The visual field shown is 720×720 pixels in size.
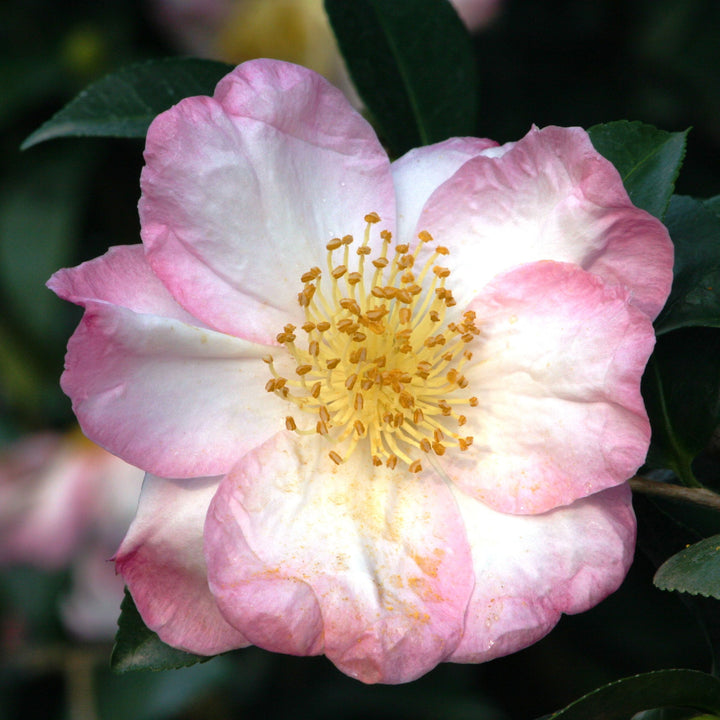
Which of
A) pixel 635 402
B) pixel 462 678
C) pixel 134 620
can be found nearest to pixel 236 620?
pixel 134 620

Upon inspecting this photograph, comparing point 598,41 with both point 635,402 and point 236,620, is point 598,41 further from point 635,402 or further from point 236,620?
point 236,620

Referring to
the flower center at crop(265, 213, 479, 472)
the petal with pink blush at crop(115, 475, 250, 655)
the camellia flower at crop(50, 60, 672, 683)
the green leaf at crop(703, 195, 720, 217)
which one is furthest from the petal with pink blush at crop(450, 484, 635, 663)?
the green leaf at crop(703, 195, 720, 217)

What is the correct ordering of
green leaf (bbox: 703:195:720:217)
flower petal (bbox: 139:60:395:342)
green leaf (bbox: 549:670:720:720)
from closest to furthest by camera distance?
1. green leaf (bbox: 549:670:720:720)
2. flower petal (bbox: 139:60:395:342)
3. green leaf (bbox: 703:195:720:217)

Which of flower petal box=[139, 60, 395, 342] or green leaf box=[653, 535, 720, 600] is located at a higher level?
flower petal box=[139, 60, 395, 342]

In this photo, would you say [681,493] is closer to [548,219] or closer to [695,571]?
[695,571]

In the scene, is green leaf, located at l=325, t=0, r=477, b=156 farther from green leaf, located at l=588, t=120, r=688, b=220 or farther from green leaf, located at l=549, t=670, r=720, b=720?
green leaf, located at l=549, t=670, r=720, b=720

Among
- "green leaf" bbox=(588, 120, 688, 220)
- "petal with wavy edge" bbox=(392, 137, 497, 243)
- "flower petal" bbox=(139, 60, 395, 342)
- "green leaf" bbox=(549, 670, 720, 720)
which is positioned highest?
"flower petal" bbox=(139, 60, 395, 342)

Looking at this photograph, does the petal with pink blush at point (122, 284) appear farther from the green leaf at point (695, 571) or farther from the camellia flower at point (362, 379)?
the green leaf at point (695, 571)

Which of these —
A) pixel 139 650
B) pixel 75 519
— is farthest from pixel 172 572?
pixel 75 519
